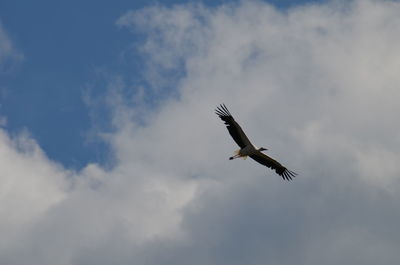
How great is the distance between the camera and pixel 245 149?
80.4 metres

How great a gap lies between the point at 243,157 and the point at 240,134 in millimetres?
3607

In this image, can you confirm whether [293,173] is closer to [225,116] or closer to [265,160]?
[265,160]

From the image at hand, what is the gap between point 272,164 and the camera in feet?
274

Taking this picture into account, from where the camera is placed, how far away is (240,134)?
78.9 metres

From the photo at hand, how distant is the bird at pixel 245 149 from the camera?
77.6m

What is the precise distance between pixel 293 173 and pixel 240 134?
7532 millimetres

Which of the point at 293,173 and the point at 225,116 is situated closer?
the point at 225,116

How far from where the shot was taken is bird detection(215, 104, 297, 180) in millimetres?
77625

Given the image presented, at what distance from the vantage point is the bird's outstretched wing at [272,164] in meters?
82.6

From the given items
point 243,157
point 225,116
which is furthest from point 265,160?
point 225,116

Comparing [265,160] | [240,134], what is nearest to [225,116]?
[240,134]

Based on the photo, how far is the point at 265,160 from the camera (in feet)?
274

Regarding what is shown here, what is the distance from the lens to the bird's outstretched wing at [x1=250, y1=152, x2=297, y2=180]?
271 ft

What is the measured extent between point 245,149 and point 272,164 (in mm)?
4518
